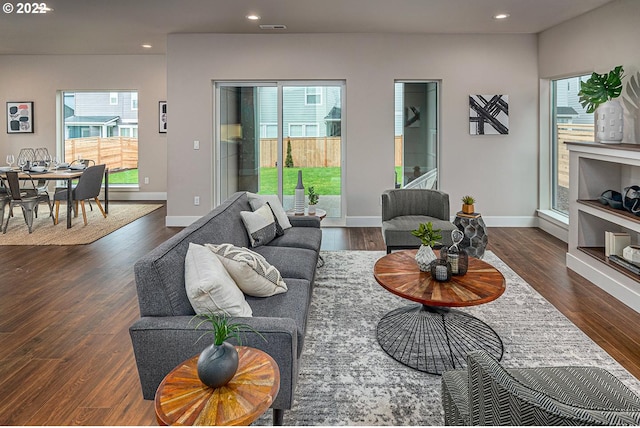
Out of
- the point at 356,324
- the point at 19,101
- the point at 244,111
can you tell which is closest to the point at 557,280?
the point at 356,324

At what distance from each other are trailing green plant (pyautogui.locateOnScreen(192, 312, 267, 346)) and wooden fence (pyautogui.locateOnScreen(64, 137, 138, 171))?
8.60 m

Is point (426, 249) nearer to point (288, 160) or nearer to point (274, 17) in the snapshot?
point (274, 17)

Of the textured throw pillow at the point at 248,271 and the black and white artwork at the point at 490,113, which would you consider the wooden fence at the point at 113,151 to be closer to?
the black and white artwork at the point at 490,113

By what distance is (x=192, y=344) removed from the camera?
1.96 metres

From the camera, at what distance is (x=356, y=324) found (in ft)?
10.9

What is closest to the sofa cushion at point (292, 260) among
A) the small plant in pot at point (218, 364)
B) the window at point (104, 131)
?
the small plant in pot at point (218, 364)

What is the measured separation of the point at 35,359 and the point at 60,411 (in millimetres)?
718

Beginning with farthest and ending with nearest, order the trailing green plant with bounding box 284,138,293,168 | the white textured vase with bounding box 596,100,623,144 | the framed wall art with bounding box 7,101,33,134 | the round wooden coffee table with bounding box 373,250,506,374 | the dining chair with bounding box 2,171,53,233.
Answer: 1. the framed wall art with bounding box 7,101,33,134
2. the trailing green plant with bounding box 284,138,293,168
3. the dining chair with bounding box 2,171,53,233
4. the white textured vase with bounding box 596,100,623,144
5. the round wooden coffee table with bounding box 373,250,506,374

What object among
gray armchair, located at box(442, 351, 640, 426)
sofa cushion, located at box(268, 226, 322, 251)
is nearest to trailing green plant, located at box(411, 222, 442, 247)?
sofa cushion, located at box(268, 226, 322, 251)

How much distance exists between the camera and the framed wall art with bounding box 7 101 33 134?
912 cm

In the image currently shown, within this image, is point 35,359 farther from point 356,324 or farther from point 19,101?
point 19,101

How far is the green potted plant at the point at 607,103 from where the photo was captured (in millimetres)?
4383

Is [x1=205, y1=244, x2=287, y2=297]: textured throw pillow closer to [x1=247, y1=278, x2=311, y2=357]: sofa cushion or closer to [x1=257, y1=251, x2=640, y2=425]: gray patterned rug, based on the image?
[x1=247, y1=278, x2=311, y2=357]: sofa cushion

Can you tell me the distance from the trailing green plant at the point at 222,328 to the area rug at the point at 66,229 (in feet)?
15.0
